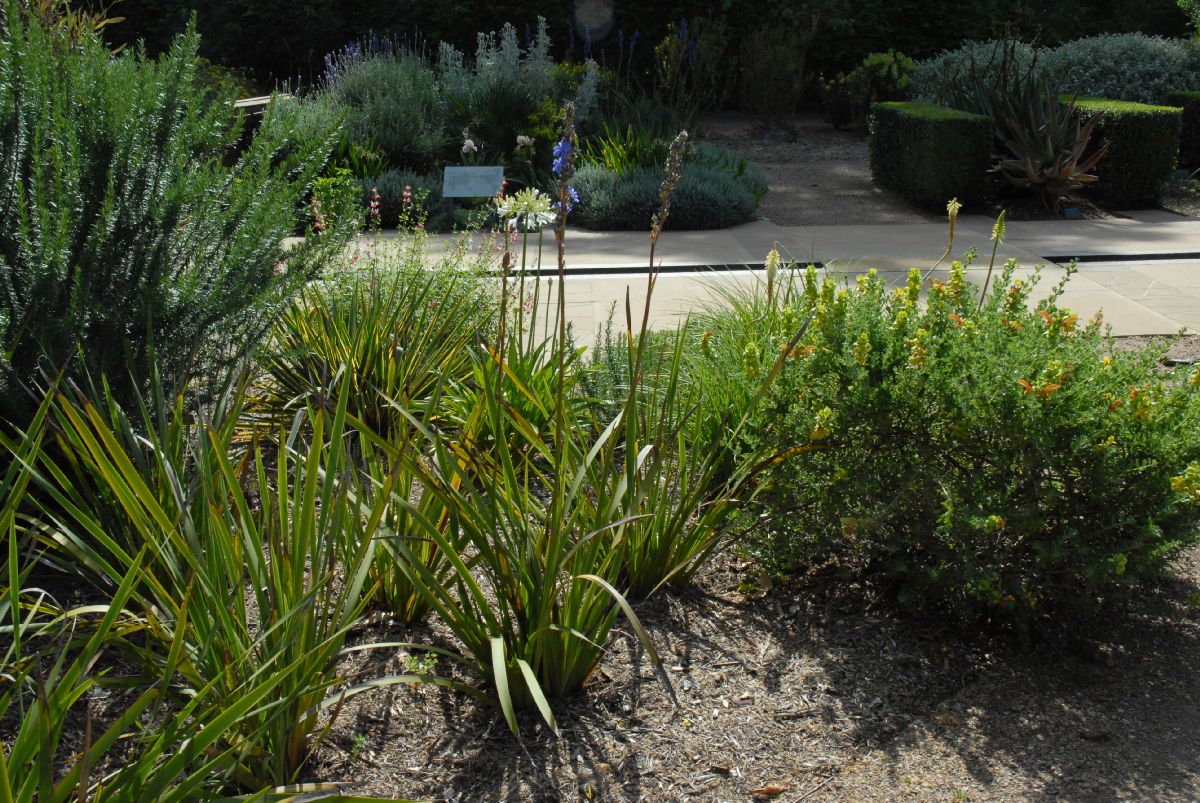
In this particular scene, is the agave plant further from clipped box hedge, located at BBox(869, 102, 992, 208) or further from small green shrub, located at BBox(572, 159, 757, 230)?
small green shrub, located at BBox(572, 159, 757, 230)

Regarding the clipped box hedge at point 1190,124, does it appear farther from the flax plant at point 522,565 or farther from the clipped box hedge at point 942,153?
the flax plant at point 522,565

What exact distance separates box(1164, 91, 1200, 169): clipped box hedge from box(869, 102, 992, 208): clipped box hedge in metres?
2.97

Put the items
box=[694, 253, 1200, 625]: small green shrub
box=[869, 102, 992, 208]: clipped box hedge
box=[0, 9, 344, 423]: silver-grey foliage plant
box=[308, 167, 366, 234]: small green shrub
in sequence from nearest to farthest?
box=[694, 253, 1200, 625]: small green shrub < box=[0, 9, 344, 423]: silver-grey foliage plant < box=[308, 167, 366, 234]: small green shrub < box=[869, 102, 992, 208]: clipped box hedge

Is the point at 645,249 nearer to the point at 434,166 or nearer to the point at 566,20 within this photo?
the point at 434,166

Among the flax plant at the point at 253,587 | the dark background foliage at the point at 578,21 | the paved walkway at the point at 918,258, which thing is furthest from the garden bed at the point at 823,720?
the dark background foliage at the point at 578,21

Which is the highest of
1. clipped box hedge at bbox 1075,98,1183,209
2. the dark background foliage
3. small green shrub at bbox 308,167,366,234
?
the dark background foliage

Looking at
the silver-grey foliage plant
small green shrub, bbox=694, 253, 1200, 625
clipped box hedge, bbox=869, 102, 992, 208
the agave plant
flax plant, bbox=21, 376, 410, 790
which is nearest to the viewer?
flax plant, bbox=21, 376, 410, 790

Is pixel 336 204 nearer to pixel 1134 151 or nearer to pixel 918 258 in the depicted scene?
pixel 918 258

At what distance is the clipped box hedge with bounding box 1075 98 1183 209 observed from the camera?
1027 cm

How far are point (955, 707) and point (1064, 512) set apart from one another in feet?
1.91

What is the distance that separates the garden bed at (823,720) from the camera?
2422 millimetres

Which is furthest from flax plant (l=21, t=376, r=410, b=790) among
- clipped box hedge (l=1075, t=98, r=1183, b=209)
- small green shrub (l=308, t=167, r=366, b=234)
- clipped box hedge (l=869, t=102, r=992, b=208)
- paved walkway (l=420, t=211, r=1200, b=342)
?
clipped box hedge (l=1075, t=98, r=1183, b=209)

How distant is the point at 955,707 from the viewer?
2.73 metres

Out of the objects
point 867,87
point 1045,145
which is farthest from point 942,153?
point 867,87
